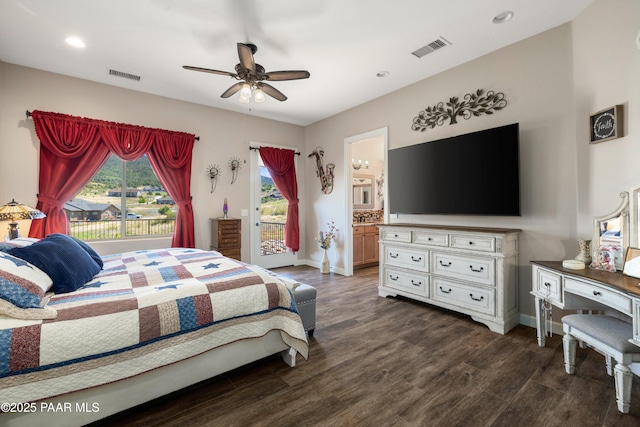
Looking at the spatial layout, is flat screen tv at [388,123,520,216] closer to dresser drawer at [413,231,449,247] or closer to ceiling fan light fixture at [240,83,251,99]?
dresser drawer at [413,231,449,247]

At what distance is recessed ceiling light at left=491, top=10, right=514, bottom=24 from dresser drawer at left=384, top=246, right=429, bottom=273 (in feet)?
8.11

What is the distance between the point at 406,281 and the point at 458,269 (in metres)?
0.72

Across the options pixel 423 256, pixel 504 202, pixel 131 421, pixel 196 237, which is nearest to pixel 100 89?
pixel 196 237

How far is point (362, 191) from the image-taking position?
636cm

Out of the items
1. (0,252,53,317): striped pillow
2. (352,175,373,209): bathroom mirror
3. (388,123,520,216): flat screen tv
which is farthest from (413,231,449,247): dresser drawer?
(0,252,53,317): striped pillow

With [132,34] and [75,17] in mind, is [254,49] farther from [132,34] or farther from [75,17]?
[75,17]

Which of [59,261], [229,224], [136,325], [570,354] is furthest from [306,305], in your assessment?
[229,224]

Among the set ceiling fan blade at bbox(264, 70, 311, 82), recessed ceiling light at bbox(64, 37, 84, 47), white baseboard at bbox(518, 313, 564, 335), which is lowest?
white baseboard at bbox(518, 313, 564, 335)

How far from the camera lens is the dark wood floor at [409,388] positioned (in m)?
1.69

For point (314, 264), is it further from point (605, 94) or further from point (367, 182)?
point (605, 94)

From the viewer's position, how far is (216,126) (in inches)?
195

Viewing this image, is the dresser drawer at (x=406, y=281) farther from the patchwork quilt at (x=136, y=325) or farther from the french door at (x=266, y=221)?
the french door at (x=266, y=221)

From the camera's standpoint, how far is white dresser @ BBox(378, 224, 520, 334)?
2857mm

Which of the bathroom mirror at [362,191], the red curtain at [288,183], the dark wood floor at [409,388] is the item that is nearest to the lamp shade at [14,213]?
the dark wood floor at [409,388]
